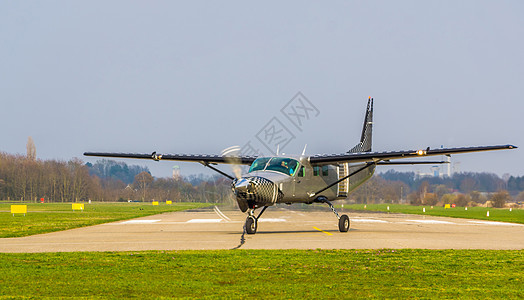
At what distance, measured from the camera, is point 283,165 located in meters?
23.5

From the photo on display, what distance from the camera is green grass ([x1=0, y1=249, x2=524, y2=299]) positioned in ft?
30.2

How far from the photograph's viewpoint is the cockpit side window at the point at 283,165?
2326 cm

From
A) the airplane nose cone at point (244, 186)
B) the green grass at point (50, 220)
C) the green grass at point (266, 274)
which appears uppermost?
the airplane nose cone at point (244, 186)

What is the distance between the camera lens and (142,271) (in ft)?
37.8

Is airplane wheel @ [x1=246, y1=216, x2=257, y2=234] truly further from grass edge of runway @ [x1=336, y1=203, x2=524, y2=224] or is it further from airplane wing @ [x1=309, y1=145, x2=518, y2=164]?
grass edge of runway @ [x1=336, y1=203, x2=524, y2=224]

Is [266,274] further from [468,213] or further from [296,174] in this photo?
[468,213]

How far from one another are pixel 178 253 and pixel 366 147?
18719 mm

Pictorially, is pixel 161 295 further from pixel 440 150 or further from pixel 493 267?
pixel 440 150

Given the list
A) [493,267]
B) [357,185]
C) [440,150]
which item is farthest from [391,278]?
[357,185]

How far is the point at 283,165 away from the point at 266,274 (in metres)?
12.5

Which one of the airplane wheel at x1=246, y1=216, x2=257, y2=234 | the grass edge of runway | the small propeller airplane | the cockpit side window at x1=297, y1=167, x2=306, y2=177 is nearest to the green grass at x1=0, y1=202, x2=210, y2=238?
the small propeller airplane

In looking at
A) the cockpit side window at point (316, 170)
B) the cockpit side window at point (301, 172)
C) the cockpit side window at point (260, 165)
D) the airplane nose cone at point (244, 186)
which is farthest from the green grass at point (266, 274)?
the cockpit side window at point (316, 170)

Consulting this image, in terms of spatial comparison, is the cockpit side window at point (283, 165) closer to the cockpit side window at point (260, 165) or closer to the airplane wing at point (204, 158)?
the cockpit side window at point (260, 165)

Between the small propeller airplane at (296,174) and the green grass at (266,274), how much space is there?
612cm
